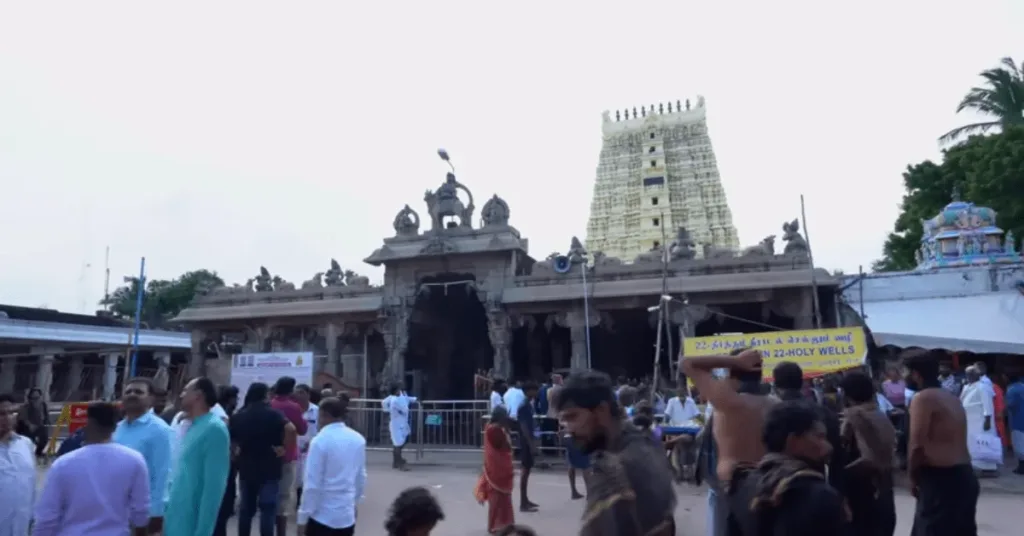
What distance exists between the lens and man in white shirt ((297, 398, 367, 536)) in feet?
15.8

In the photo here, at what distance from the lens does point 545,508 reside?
8.79m

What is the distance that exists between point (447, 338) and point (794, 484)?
722 inches

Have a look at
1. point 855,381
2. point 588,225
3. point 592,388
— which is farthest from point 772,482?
point 588,225

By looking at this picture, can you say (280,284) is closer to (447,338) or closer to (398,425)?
(447,338)

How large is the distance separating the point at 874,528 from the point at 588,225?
46384 mm

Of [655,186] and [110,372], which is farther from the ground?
[655,186]

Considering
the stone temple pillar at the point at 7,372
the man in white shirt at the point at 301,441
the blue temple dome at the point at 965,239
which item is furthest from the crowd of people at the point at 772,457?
the stone temple pillar at the point at 7,372

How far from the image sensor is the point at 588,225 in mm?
50125

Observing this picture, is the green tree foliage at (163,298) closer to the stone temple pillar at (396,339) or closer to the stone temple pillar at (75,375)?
the stone temple pillar at (75,375)

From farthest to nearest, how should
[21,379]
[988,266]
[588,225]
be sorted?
[588,225] < [21,379] < [988,266]

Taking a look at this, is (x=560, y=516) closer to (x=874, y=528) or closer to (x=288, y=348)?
(x=874, y=528)

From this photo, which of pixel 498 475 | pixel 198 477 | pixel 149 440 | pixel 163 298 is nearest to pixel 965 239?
pixel 498 475

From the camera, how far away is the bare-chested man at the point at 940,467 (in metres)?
4.21

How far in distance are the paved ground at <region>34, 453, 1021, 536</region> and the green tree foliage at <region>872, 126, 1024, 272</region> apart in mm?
16302
